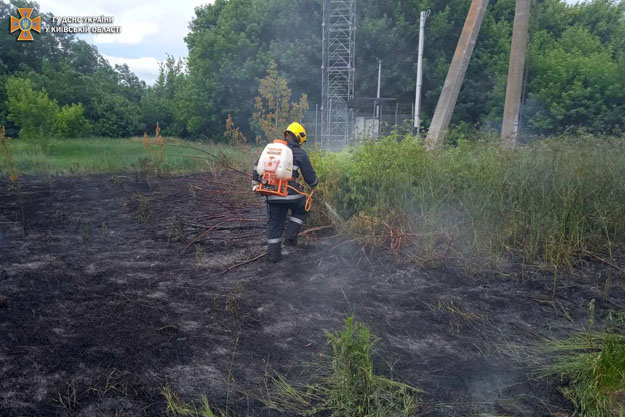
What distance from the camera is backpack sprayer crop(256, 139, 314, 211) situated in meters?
5.43

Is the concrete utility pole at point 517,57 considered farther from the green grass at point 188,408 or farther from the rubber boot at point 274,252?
the green grass at point 188,408

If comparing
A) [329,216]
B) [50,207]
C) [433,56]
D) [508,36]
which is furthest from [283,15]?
[329,216]

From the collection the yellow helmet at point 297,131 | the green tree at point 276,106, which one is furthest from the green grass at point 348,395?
the green tree at point 276,106

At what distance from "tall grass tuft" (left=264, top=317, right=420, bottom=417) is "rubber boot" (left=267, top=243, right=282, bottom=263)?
110 inches

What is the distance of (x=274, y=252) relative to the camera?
5.75m

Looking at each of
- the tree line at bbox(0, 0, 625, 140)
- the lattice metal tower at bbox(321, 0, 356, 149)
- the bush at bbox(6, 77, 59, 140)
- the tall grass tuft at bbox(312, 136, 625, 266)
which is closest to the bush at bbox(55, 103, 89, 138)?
the tree line at bbox(0, 0, 625, 140)

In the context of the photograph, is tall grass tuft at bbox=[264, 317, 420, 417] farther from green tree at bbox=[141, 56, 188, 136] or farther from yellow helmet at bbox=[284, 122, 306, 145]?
green tree at bbox=[141, 56, 188, 136]

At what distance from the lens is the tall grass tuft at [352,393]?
2.78 metres

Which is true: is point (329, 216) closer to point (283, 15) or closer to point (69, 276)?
point (69, 276)

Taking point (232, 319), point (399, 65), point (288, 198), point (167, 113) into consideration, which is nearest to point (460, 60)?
point (288, 198)

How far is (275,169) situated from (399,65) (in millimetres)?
21224

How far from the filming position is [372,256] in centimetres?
589

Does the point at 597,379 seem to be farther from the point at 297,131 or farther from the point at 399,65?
the point at 399,65

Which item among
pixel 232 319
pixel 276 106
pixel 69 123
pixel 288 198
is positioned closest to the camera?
pixel 232 319
